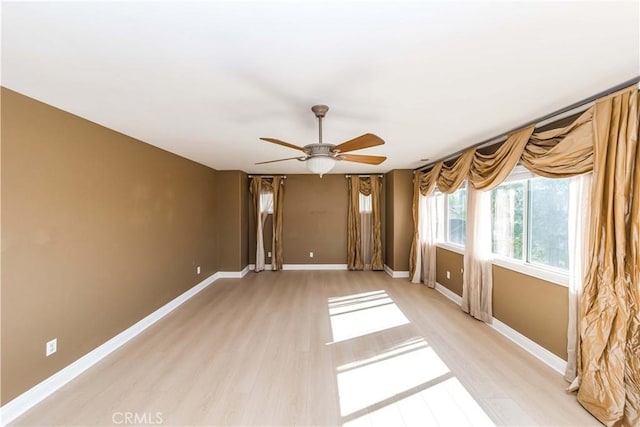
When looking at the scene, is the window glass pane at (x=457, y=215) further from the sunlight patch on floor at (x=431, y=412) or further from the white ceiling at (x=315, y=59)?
the sunlight patch on floor at (x=431, y=412)

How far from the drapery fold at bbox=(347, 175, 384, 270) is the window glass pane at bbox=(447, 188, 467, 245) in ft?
5.67

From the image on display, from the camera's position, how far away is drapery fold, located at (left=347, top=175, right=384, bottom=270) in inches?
236

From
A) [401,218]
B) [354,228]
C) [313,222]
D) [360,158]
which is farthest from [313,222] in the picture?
[360,158]

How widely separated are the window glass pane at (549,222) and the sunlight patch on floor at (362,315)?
5.55 ft

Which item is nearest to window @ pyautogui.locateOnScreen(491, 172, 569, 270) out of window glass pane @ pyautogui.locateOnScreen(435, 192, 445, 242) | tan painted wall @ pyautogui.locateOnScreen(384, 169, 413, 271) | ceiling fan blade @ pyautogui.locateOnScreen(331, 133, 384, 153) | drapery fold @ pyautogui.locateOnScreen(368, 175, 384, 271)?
window glass pane @ pyautogui.locateOnScreen(435, 192, 445, 242)

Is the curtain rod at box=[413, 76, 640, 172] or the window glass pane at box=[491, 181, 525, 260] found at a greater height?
the curtain rod at box=[413, 76, 640, 172]

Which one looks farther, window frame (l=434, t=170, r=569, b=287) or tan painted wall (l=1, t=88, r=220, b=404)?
window frame (l=434, t=170, r=569, b=287)

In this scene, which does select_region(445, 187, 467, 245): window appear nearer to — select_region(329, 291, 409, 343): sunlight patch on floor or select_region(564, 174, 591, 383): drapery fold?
select_region(329, 291, 409, 343): sunlight patch on floor

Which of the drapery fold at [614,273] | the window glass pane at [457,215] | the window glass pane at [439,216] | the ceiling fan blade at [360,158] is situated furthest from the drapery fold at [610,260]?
the window glass pane at [439,216]

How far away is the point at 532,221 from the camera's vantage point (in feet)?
9.16

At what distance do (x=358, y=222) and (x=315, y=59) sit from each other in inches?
190

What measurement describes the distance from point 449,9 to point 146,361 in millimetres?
3474

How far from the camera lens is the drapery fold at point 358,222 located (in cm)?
598

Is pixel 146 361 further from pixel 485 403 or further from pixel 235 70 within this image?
pixel 485 403
